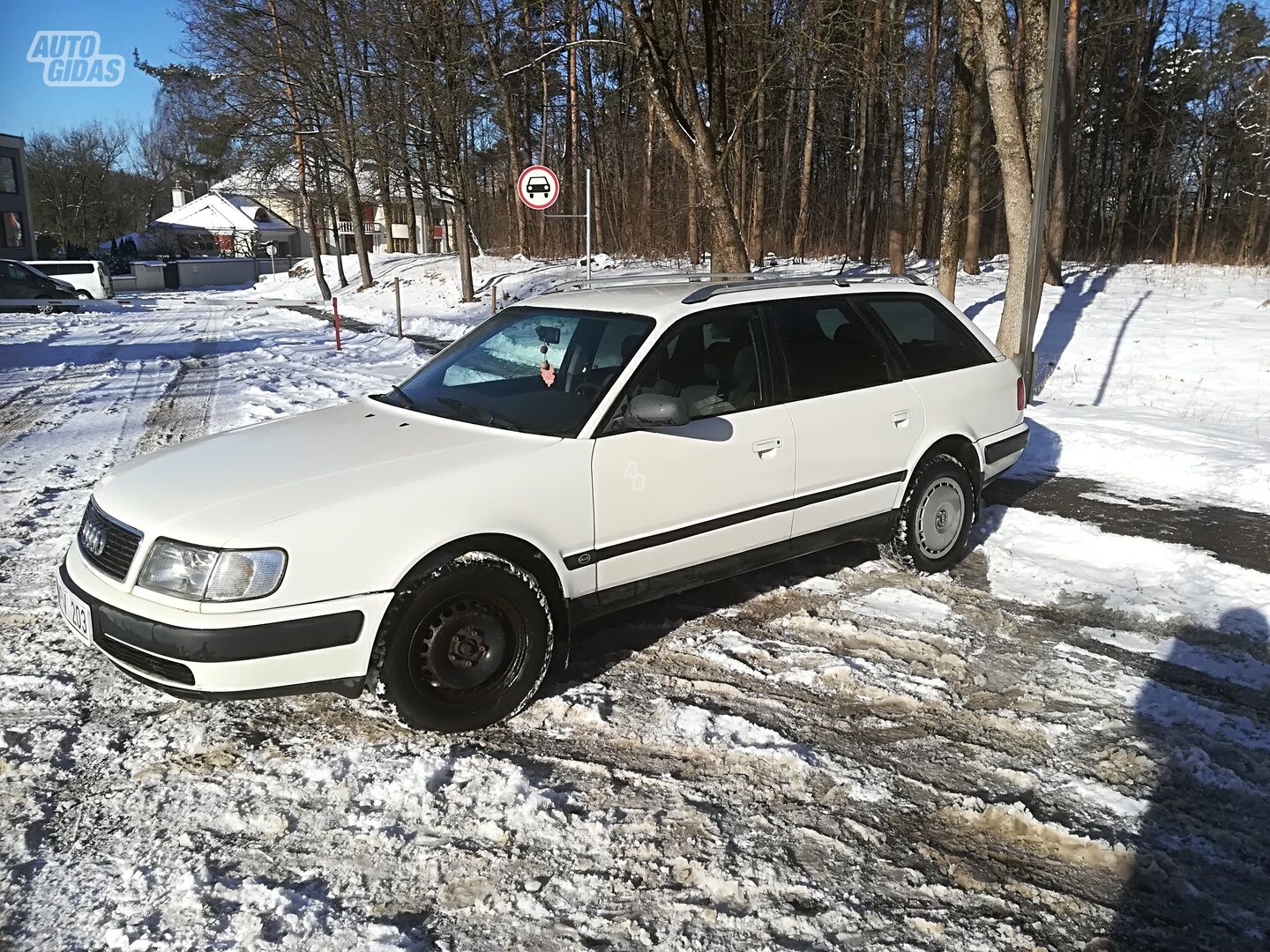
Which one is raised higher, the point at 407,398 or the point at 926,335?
the point at 926,335

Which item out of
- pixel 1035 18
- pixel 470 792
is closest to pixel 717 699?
pixel 470 792

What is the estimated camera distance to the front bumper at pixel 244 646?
328 cm

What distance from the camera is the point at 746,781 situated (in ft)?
11.4

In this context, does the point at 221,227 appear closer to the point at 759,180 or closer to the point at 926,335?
the point at 759,180

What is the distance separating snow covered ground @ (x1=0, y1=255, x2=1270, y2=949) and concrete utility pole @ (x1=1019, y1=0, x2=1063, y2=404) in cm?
388

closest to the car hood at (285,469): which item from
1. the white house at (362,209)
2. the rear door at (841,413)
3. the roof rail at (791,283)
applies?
the roof rail at (791,283)

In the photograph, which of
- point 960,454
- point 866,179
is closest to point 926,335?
point 960,454

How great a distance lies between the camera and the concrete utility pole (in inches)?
346

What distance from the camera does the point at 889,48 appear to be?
2100 cm

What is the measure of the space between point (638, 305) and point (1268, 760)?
3299 millimetres

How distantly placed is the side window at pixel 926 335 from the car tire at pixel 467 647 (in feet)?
9.45

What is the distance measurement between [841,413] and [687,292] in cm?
105

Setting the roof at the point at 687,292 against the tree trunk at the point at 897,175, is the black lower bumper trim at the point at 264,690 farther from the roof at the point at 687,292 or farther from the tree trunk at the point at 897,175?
the tree trunk at the point at 897,175

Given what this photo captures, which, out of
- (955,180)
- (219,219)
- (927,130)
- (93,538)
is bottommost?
(93,538)
